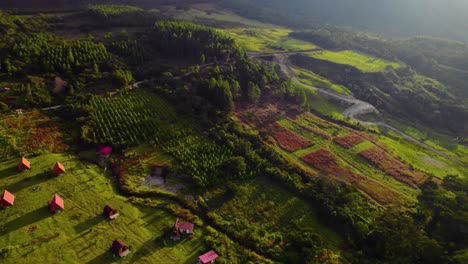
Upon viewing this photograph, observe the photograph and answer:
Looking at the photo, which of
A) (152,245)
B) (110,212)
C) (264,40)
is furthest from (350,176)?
(264,40)

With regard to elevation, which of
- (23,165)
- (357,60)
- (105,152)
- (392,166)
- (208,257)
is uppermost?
(357,60)

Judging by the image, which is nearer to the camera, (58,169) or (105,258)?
(105,258)

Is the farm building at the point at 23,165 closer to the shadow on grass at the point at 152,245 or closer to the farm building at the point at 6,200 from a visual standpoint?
the farm building at the point at 6,200

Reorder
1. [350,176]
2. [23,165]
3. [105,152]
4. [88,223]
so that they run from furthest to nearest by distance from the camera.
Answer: [350,176], [105,152], [23,165], [88,223]

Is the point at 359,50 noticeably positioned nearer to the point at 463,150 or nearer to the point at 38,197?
the point at 463,150

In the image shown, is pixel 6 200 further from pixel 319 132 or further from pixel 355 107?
pixel 355 107

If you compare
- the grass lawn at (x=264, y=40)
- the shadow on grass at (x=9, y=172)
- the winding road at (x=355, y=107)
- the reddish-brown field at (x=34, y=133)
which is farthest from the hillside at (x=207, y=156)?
the grass lawn at (x=264, y=40)
